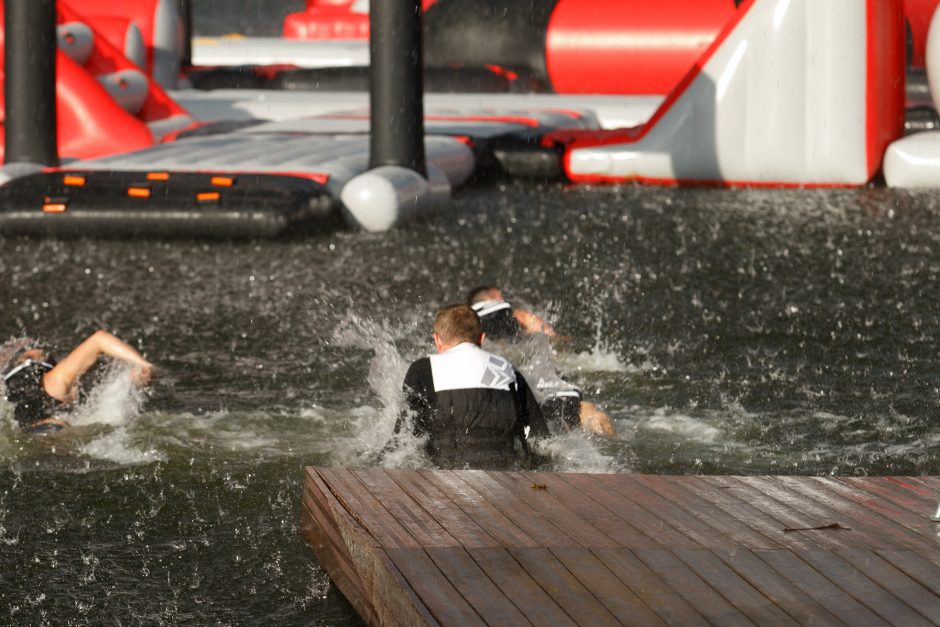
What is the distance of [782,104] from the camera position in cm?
1424

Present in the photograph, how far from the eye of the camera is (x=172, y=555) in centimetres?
505

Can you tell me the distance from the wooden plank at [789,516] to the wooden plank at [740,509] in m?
0.02

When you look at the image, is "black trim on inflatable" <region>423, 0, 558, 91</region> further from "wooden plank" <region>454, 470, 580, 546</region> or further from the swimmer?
"wooden plank" <region>454, 470, 580, 546</region>

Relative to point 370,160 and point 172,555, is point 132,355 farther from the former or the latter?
point 370,160

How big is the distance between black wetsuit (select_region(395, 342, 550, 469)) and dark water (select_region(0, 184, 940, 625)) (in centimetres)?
35

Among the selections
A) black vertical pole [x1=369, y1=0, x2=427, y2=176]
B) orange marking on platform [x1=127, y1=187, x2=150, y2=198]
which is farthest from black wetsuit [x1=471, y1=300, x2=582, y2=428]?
black vertical pole [x1=369, y1=0, x2=427, y2=176]

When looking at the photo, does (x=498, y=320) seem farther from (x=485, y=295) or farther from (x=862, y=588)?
(x=862, y=588)

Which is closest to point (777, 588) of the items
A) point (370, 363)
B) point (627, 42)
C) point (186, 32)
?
point (370, 363)

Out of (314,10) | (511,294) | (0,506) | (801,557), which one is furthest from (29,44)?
(314,10)

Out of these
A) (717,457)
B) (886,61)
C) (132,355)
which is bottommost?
(717,457)

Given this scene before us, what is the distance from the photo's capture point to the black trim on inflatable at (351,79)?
19.7 m

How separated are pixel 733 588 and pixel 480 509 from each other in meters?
0.96

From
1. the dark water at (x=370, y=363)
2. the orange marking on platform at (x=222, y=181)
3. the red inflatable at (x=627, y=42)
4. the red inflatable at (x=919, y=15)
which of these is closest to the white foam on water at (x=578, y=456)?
the dark water at (x=370, y=363)

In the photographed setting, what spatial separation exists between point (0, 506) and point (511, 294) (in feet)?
15.1
